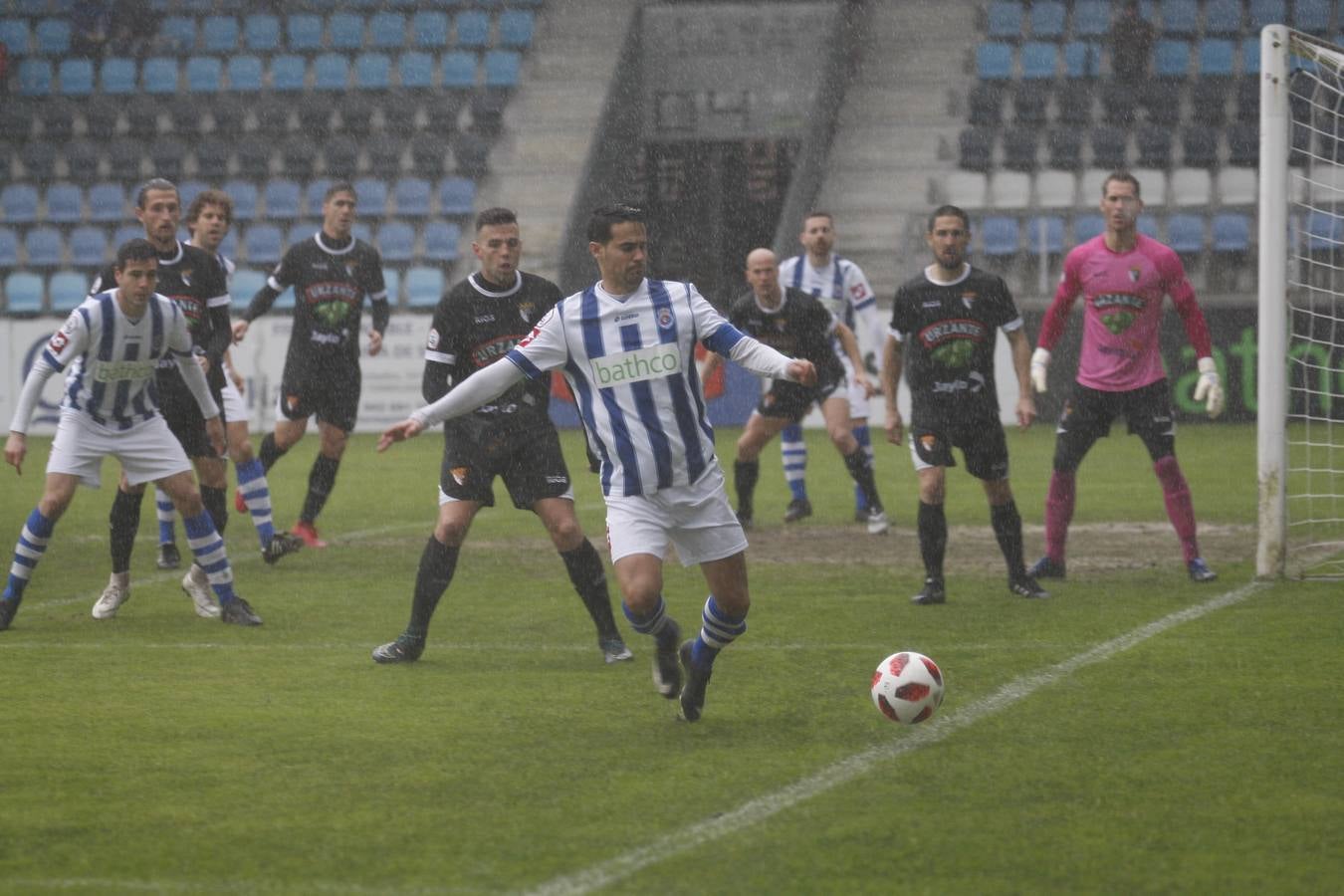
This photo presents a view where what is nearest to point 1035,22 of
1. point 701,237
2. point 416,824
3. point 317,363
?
point 701,237

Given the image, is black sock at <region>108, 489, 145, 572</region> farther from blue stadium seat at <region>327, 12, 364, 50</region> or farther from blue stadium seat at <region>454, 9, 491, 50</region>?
blue stadium seat at <region>327, 12, 364, 50</region>

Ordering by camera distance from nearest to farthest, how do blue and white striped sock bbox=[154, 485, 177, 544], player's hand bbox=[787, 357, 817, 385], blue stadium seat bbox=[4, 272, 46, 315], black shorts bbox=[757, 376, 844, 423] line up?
player's hand bbox=[787, 357, 817, 385] < blue and white striped sock bbox=[154, 485, 177, 544] < black shorts bbox=[757, 376, 844, 423] < blue stadium seat bbox=[4, 272, 46, 315]

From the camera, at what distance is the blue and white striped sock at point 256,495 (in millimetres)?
11430

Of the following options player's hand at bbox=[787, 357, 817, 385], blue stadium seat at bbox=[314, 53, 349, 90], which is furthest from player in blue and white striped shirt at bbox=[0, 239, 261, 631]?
blue stadium seat at bbox=[314, 53, 349, 90]

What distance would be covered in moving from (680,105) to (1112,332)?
19489 mm

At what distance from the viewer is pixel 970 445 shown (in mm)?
9570

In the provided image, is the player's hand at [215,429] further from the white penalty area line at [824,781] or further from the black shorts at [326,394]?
the white penalty area line at [824,781]

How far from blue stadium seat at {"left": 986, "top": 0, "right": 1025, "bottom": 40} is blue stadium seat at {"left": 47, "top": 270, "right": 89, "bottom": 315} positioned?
46.2 feet

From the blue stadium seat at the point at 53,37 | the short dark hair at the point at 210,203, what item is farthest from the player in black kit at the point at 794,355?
the blue stadium seat at the point at 53,37

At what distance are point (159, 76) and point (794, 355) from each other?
2036 cm

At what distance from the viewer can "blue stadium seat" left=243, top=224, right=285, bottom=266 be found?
2762cm

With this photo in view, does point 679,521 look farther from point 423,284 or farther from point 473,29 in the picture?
point 473,29

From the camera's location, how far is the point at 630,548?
6.41 metres

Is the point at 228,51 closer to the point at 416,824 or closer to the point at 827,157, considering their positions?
the point at 827,157
